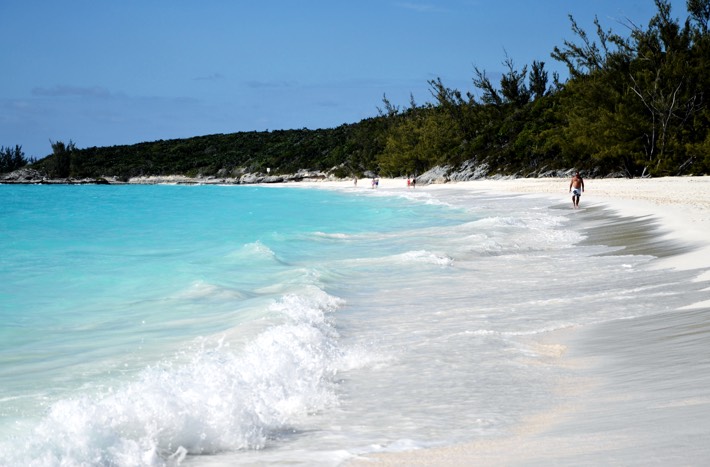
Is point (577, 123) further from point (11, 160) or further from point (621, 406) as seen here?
point (11, 160)

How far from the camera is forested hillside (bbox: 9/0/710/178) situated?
44344 millimetres

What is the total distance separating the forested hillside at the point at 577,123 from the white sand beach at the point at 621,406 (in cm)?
3791

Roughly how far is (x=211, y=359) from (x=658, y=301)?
15.9 feet

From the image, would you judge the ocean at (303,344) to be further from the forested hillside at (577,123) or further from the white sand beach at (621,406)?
the forested hillside at (577,123)

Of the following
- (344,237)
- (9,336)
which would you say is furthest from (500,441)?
(344,237)

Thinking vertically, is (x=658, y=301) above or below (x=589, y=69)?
below

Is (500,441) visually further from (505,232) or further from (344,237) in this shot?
(344,237)

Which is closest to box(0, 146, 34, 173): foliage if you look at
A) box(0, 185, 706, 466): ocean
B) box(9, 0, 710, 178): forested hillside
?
box(9, 0, 710, 178): forested hillside

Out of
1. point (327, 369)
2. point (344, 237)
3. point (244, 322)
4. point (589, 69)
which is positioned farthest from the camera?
point (589, 69)

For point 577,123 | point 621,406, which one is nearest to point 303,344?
point 621,406

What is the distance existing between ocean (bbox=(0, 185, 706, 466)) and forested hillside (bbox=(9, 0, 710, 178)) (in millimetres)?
29435

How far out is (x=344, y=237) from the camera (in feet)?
75.6

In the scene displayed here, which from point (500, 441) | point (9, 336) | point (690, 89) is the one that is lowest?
point (9, 336)

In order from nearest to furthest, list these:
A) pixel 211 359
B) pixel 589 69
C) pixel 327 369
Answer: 1. pixel 327 369
2. pixel 211 359
3. pixel 589 69
